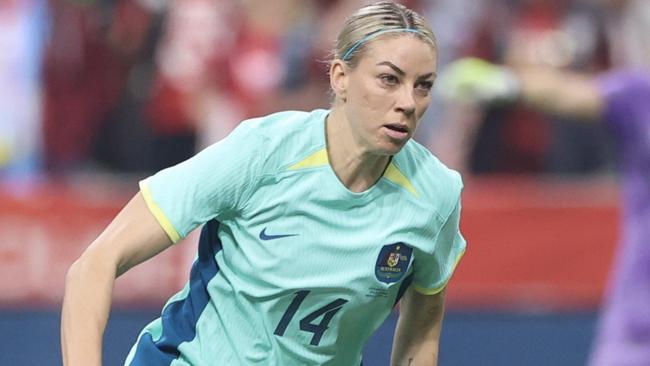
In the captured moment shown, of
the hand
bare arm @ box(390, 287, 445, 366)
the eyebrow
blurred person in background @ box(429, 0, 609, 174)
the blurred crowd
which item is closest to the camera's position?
the eyebrow

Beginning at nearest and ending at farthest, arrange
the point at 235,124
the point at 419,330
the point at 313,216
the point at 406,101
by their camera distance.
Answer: the point at 406,101
the point at 313,216
the point at 419,330
the point at 235,124

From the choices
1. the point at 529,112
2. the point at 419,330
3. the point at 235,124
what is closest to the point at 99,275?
the point at 419,330

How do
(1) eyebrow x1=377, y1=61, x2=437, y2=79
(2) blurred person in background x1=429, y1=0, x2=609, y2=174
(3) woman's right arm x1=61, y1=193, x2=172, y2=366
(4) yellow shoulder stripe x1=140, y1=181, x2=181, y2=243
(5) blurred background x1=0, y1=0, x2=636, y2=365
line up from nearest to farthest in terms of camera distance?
(3) woman's right arm x1=61, y1=193, x2=172, y2=366 → (4) yellow shoulder stripe x1=140, y1=181, x2=181, y2=243 → (1) eyebrow x1=377, y1=61, x2=437, y2=79 → (5) blurred background x1=0, y1=0, x2=636, y2=365 → (2) blurred person in background x1=429, y1=0, x2=609, y2=174

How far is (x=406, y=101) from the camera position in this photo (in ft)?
11.4

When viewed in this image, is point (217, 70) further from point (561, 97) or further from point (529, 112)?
point (561, 97)

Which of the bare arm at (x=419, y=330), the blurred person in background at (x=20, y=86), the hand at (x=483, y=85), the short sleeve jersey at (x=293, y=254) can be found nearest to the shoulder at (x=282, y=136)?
the short sleeve jersey at (x=293, y=254)

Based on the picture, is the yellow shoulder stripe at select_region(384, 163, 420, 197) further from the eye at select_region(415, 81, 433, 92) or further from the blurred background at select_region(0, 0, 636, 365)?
the blurred background at select_region(0, 0, 636, 365)

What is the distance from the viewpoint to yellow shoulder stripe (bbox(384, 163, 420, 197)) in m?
3.65

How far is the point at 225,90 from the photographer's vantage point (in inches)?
297

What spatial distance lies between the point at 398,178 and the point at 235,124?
391 centimetres

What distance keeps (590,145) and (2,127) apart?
3277 millimetres

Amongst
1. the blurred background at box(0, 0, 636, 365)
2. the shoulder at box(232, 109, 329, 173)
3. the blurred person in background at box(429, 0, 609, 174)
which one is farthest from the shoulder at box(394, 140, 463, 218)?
the blurred person in background at box(429, 0, 609, 174)

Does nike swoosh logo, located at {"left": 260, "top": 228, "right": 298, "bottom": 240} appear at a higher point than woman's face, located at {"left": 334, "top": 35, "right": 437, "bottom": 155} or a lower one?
lower

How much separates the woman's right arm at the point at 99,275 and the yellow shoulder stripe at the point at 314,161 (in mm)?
385
